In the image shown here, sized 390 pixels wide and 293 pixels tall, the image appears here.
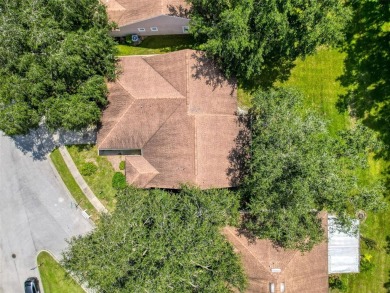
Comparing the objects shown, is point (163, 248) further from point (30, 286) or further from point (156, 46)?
point (156, 46)

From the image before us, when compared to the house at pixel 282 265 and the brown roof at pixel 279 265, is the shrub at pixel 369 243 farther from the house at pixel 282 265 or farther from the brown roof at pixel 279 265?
the brown roof at pixel 279 265

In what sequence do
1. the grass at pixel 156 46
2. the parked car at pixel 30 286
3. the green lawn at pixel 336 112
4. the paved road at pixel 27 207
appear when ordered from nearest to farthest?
the green lawn at pixel 336 112 → the parked car at pixel 30 286 → the grass at pixel 156 46 → the paved road at pixel 27 207

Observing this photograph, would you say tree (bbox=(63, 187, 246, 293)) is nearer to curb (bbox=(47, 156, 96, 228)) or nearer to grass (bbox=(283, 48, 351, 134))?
curb (bbox=(47, 156, 96, 228))

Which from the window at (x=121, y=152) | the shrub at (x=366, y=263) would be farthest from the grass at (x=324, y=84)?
the window at (x=121, y=152)

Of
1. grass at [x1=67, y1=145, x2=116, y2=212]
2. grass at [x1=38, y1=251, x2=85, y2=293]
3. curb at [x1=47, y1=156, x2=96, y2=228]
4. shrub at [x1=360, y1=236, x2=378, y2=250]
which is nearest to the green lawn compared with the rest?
shrub at [x1=360, y1=236, x2=378, y2=250]

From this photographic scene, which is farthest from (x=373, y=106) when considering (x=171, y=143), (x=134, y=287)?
(x=134, y=287)

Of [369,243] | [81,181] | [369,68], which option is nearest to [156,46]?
[81,181]
